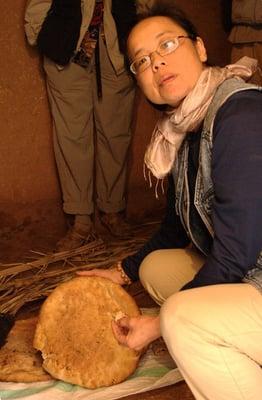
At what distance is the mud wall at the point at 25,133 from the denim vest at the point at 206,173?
5.50ft

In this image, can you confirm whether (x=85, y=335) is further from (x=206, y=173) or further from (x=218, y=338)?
(x=206, y=173)

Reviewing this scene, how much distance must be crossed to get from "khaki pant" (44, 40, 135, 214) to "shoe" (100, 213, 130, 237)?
0.17ft

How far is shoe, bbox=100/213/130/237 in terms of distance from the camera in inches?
127

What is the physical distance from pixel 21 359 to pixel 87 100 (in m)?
1.62

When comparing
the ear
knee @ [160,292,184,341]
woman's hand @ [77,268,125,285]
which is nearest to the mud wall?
woman's hand @ [77,268,125,285]

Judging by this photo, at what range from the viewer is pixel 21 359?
5.91ft

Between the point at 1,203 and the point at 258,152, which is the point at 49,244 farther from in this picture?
the point at 258,152

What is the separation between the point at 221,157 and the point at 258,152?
10 cm

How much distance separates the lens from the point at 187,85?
1447 mm

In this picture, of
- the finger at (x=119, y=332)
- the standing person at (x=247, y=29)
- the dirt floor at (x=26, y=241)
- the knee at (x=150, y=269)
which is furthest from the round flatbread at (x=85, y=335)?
the standing person at (x=247, y=29)

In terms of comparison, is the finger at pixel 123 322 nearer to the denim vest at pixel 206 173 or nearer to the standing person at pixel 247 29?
the denim vest at pixel 206 173

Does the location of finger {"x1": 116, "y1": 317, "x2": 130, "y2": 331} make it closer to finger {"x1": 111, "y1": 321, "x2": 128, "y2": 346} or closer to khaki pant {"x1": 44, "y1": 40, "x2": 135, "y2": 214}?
finger {"x1": 111, "y1": 321, "x2": 128, "y2": 346}

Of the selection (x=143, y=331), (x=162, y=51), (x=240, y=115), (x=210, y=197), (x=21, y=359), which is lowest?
(x=21, y=359)

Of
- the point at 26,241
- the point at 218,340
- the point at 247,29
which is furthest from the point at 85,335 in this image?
the point at 247,29
